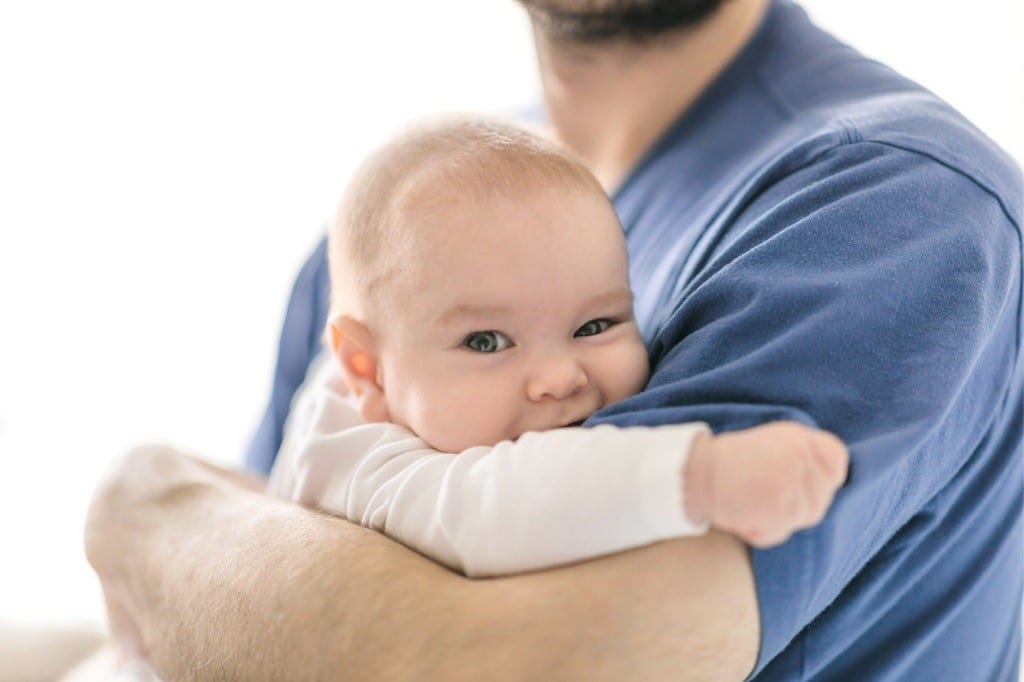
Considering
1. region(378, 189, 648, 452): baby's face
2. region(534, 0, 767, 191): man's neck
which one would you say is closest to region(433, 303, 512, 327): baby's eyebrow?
region(378, 189, 648, 452): baby's face

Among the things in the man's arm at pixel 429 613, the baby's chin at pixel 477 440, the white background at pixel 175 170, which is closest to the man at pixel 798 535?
the man's arm at pixel 429 613

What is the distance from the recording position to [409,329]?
921 mm

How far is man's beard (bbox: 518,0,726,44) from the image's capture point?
1231 mm

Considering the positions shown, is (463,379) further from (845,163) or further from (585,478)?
(845,163)

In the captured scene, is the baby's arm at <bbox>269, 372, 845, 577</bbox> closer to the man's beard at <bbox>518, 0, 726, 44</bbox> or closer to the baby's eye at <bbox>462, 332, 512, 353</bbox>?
the baby's eye at <bbox>462, 332, 512, 353</bbox>

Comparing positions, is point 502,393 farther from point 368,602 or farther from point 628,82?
point 628,82

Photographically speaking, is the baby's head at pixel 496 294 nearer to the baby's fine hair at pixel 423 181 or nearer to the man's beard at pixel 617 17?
the baby's fine hair at pixel 423 181

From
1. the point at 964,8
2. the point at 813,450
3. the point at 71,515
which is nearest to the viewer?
the point at 813,450

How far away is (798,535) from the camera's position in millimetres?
711

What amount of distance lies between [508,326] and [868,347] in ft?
0.97

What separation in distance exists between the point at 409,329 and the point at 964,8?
53.9 inches

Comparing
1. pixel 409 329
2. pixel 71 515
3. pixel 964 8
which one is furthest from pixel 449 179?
pixel 71 515

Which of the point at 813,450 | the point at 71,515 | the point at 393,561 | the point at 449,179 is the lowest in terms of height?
the point at 71,515

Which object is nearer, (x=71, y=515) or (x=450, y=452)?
(x=450, y=452)
